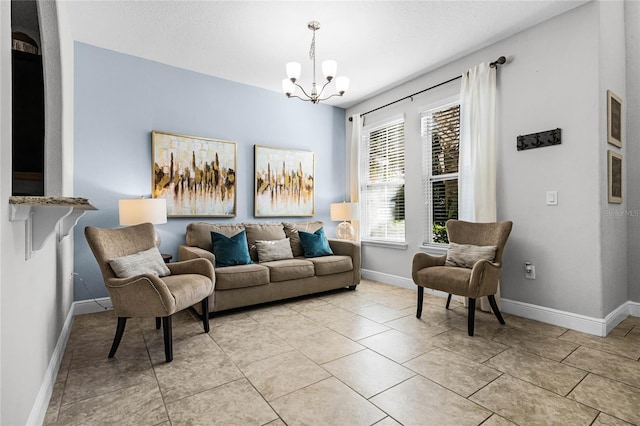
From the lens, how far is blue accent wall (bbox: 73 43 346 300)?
3350 millimetres

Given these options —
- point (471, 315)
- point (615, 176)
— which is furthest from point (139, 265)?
point (615, 176)

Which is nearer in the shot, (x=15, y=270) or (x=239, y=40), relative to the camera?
(x=15, y=270)

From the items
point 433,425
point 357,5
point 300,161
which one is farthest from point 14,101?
point 300,161

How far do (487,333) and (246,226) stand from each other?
111 inches

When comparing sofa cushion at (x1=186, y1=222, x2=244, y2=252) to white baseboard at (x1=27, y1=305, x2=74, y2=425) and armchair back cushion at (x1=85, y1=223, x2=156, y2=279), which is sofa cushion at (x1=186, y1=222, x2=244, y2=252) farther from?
white baseboard at (x1=27, y1=305, x2=74, y2=425)

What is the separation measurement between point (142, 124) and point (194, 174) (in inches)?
30.1

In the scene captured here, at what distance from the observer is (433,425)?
1.55 metres

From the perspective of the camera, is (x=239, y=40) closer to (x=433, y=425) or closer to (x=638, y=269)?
(x=433, y=425)

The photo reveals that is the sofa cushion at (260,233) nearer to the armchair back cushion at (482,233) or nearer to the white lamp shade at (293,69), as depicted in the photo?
the white lamp shade at (293,69)

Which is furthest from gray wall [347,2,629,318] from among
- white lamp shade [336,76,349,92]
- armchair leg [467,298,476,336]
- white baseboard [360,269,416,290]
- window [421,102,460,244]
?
white lamp shade [336,76,349,92]

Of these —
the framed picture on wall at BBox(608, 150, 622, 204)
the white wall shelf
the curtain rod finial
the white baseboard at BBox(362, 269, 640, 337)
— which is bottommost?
the white baseboard at BBox(362, 269, 640, 337)

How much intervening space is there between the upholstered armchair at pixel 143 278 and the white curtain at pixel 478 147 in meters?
2.70

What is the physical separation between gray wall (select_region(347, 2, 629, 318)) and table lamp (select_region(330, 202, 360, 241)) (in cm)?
192

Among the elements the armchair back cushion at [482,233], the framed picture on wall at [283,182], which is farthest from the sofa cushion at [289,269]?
the armchair back cushion at [482,233]
